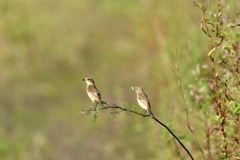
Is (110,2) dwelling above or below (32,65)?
above

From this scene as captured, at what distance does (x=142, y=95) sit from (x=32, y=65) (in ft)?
45.2

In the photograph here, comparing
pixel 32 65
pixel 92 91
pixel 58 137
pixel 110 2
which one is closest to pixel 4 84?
pixel 32 65

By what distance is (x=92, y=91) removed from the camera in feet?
21.2

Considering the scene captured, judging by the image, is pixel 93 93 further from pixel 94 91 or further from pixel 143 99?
pixel 143 99

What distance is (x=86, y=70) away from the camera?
64.4 ft

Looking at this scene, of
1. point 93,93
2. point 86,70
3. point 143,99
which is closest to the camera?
point 143,99

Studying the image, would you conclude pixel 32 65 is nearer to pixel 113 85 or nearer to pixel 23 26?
pixel 23 26

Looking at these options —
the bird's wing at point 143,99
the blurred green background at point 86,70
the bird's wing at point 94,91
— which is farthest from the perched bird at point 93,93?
the blurred green background at point 86,70

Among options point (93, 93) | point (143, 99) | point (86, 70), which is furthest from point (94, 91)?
point (86, 70)

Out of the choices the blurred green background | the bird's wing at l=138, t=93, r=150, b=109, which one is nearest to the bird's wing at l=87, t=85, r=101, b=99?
the bird's wing at l=138, t=93, r=150, b=109

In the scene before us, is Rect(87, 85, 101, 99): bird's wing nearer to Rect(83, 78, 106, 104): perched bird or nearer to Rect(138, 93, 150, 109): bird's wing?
Rect(83, 78, 106, 104): perched bird

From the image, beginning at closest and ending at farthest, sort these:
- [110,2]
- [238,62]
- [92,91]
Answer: [238,62] < [92,91] < [110,2]

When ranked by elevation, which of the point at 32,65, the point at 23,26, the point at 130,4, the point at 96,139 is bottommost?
the point at 96,139

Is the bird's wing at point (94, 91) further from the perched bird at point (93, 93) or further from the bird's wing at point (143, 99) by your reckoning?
the bird's wing at point (143, 99)
